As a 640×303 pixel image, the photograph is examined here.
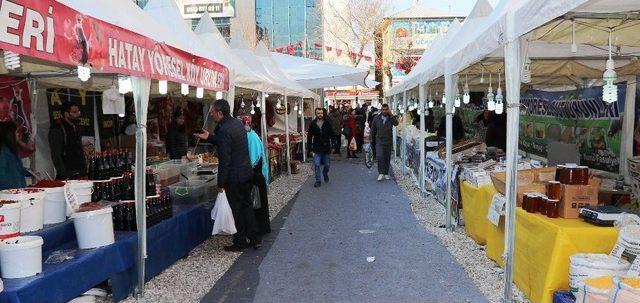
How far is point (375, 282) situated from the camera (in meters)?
5.28

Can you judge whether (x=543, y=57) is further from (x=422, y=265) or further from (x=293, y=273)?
(x=293, y=273)

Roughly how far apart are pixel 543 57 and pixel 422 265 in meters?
3.61

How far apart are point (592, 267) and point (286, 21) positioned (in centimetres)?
6119

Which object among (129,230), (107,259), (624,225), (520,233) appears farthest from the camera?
(129,230)

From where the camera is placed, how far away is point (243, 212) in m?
6.56

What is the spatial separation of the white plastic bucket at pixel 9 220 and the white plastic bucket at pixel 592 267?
4103 millimetres

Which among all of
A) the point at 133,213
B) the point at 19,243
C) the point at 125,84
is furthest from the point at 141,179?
the point at 19,243

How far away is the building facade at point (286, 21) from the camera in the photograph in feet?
200

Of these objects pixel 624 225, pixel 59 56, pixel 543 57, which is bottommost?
pixel 624 225

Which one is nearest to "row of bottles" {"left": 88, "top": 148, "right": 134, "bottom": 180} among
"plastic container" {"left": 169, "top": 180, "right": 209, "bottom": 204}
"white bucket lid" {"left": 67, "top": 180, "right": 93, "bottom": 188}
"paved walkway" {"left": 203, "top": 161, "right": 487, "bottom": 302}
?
"white bucket lid" {"left": 67, "top": 180, "right": 93, "bottom": 188}

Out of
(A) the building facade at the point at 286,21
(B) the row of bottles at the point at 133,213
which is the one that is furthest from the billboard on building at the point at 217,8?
(B) the row of bottles at the point at 133,213

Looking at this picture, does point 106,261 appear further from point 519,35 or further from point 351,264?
point 519,35

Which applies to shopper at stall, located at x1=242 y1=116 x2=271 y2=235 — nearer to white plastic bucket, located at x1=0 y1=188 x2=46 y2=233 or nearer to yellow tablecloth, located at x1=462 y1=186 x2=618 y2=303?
white plastic bucket, located at x1=0 y1=188 x2=46 y2=233

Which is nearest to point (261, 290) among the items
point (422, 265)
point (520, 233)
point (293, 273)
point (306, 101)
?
point (293, 273)
